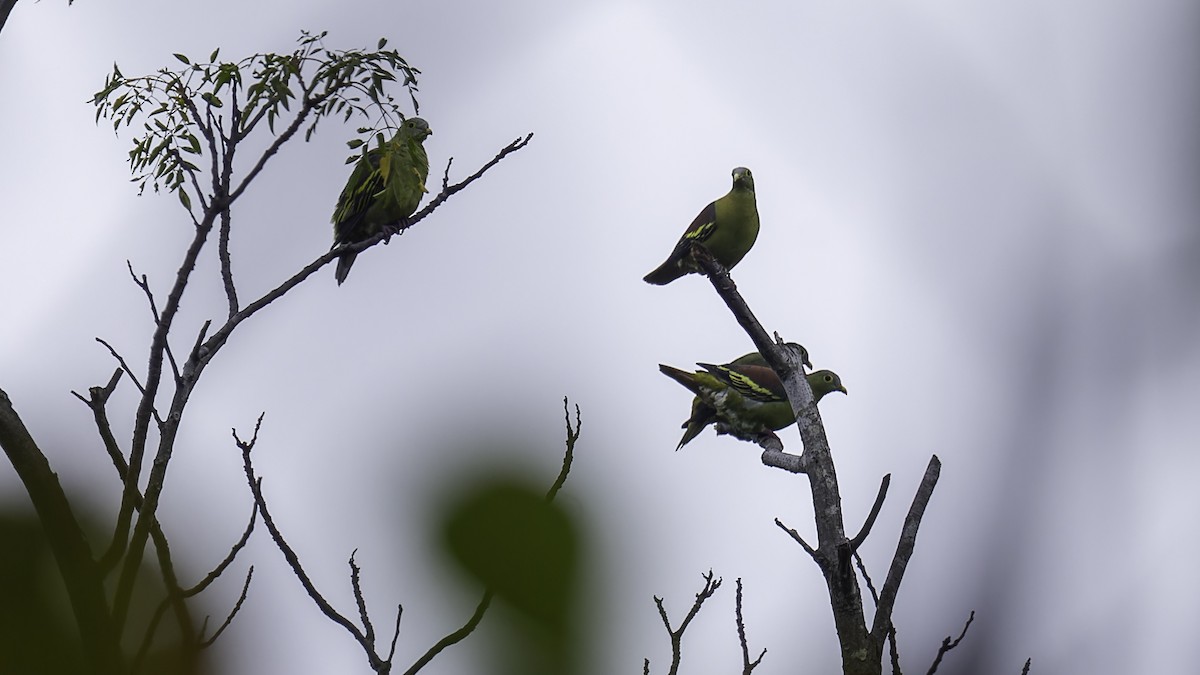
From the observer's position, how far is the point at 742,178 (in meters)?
8.45

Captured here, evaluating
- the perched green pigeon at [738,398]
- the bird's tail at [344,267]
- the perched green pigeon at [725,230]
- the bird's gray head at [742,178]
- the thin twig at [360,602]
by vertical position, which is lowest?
the thin twig at [360,602]

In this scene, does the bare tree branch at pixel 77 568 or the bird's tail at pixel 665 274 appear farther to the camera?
the bird's tail at pixel 665 274

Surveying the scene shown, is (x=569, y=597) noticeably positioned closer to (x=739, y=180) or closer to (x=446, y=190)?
(x=446, y=190)

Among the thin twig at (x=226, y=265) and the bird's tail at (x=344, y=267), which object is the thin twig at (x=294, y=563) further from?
the bird's tail at (x=344, y=267)

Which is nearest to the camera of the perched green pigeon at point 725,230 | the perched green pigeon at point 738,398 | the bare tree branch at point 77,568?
the bare tree branch at point 77,568

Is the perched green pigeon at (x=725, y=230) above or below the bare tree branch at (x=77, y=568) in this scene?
above

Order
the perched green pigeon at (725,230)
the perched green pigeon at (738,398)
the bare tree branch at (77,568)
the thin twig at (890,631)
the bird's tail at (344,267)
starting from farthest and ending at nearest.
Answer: the bird's tail at (344,267) → the perched green pigeon at (725,230) → the perched green pigeon at (738,398) → the thin twig at (890,631) → the bare tree branch at (77,568)

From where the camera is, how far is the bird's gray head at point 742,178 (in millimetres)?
8461

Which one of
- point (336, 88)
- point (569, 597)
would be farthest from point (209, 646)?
point (336, 88)

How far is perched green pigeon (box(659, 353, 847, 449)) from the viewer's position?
777cm

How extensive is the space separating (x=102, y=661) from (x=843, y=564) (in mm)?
2465

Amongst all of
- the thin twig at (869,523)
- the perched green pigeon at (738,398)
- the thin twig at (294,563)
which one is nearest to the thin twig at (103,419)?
the thin twig at (294,563)

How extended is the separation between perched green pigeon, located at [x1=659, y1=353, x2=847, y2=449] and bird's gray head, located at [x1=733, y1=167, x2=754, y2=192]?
142 cm

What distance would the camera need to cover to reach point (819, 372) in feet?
27.9
